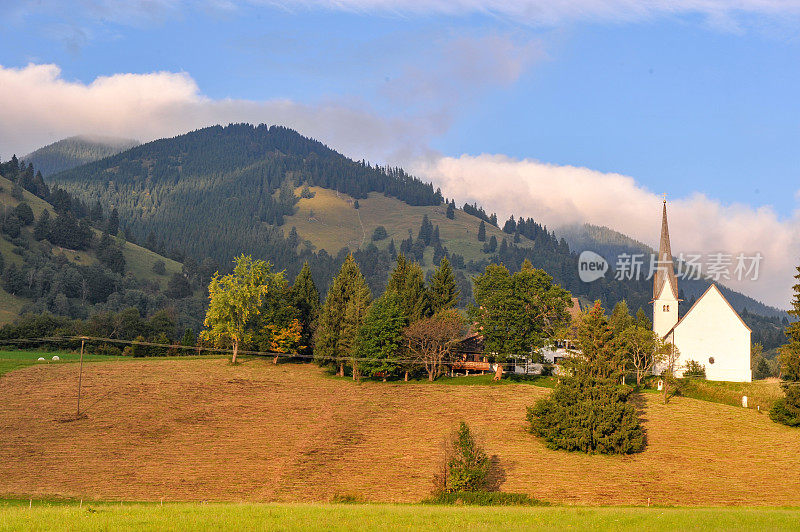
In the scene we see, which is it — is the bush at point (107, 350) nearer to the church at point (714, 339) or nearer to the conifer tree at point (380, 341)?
the conifer tree at point (380, 341)

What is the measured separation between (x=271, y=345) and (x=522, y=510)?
61159mm

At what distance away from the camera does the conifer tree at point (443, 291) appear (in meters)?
102

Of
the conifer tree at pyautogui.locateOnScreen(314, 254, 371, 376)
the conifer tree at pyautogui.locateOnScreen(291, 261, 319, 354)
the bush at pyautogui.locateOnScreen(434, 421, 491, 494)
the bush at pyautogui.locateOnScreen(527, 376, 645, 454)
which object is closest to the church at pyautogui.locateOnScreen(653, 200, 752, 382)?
the bush at pyautogui.locateOnScreen(527, 376, 645, 454)

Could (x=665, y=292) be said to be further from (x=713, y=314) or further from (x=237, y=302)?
(x=237, y=302)

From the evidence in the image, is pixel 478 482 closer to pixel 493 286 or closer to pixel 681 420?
pixel 681 420

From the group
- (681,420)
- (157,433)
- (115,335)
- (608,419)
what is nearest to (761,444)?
(681,420)

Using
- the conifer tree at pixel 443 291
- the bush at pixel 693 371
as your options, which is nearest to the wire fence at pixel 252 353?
the conifer tree at pixel 443 291

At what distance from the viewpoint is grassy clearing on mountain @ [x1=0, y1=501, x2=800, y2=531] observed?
104 ft

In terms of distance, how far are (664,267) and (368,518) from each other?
79565 mm

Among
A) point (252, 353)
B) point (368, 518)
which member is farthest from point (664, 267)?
point (368, 518)

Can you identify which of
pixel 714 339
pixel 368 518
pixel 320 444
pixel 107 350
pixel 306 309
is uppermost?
pixel 306 309

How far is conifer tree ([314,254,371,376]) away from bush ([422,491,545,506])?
4176 centimetres

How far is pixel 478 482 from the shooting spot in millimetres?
49219

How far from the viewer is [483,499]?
46938 millimetres
